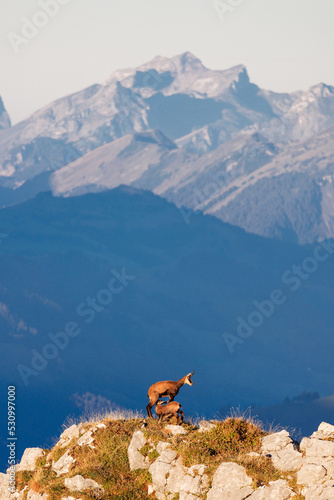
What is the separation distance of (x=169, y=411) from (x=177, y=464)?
4864 millimetres

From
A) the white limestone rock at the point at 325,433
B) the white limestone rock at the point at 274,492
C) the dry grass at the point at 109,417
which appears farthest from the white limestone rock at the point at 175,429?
the white limestone rock at the point at 274,492

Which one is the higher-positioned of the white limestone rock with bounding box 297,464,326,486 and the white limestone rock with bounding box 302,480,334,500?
the white limestone rock with bounding box 297,464,326,486

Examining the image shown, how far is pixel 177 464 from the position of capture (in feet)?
119

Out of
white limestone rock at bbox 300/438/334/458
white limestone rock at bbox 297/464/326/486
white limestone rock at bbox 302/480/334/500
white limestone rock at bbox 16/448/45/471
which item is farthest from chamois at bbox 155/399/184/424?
white limestone rock at bbox 302/480/334/500

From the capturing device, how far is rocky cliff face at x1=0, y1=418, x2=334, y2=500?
33625mm

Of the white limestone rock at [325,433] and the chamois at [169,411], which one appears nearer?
the white limestone rock at [325,433]

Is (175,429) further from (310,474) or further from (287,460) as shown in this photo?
(310,474)

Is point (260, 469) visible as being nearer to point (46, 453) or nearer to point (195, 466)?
point (195, 466)

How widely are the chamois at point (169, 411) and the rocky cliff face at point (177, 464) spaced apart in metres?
0.63

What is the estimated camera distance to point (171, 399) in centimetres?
4109

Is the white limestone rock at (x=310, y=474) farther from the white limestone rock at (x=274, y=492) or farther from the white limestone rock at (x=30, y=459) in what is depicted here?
the white limestone rock at (x=30, y=459)

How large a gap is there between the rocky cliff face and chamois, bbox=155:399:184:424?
63 centimetres

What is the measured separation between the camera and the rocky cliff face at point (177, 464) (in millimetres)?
33625

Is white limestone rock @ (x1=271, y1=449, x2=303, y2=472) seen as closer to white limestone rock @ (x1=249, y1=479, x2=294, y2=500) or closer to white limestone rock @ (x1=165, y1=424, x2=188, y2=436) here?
white limestone rock @ (x1=249, y1=479, x2=294, y2=500)
